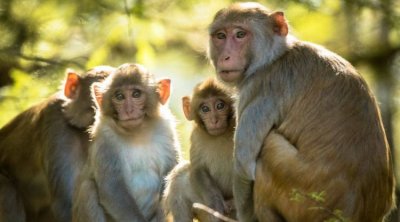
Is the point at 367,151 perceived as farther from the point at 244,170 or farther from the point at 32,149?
the point at 32,149

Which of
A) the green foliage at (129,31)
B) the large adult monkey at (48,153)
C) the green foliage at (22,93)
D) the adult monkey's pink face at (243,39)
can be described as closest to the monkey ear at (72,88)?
the large adult monkey at (48,153)

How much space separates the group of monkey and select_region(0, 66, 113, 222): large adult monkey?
0.6 inches

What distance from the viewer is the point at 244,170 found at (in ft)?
35.2

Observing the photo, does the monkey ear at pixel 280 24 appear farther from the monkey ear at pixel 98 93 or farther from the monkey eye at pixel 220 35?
the monkey ear at pixel 98 93

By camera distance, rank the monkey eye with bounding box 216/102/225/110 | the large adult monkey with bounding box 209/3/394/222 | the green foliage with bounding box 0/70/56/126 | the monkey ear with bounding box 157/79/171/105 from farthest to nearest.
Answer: the green foliage with bounding box 0/70/56/126
the monkey ear with bounding box 157/79/171/105
the monkey eye with bounding box 216/102/225/110
the large adult monkey with bounding box 209/3/394/222

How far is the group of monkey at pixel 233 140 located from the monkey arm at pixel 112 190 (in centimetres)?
1

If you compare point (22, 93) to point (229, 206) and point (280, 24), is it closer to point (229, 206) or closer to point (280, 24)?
point (229, 206)

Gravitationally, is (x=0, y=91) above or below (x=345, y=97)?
below

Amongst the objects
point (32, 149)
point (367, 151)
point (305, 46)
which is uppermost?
point (305, 46)

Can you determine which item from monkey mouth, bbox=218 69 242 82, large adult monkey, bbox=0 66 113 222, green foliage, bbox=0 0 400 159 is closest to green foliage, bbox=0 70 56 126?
green foliage, bbox=0 0 400 159

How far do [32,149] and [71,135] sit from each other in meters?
0.71

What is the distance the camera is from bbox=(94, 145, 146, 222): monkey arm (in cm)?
1192

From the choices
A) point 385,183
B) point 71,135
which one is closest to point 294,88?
point 385,183

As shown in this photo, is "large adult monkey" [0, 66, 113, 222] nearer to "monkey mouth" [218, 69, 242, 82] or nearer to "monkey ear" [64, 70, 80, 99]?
"monkey ear" [64, 70, 80, 99]
